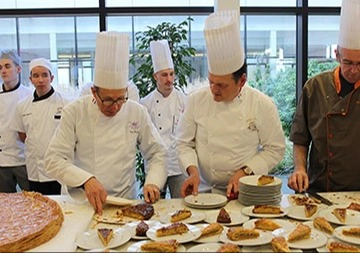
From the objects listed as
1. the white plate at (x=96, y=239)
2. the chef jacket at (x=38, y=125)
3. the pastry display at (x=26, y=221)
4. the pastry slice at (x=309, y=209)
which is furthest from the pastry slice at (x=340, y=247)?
the chef jacket at (x=38, y=125)

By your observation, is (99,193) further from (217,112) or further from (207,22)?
(207,22)

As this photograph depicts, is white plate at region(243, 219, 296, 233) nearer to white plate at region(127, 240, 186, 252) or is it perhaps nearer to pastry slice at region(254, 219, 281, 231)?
pastry slice at region(254, 219, 281, 231)

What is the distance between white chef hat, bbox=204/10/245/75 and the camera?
2.02 metres

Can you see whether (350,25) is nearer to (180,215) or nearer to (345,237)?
(345,237)

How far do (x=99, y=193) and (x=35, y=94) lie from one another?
2.06 metres

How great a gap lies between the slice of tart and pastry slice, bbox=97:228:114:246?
162 mm

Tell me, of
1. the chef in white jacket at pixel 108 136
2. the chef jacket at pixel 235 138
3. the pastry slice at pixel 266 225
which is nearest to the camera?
the pastry slice at pixel 266 225

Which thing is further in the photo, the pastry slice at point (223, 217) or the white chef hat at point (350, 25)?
the white chef hat at point (350, 25)

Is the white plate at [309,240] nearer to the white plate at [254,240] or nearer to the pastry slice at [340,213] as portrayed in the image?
the white plate at [254,240]

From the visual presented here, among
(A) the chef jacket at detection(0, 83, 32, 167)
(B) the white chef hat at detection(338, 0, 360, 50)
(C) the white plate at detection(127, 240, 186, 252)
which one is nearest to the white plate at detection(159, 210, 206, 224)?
(C) the white plate at detection(127, 240, 186, 252)

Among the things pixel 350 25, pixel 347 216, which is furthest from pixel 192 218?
pixel 350 25

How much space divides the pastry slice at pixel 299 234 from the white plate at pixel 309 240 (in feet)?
0.04

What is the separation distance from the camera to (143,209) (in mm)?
1748

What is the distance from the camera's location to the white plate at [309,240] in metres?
1.40
